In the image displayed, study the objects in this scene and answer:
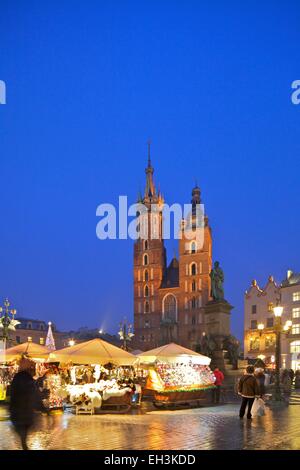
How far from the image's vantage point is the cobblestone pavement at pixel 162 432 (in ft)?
36.7

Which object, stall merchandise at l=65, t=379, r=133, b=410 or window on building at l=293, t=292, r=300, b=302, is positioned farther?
window on building at l=293, t=292, r=300, b=302

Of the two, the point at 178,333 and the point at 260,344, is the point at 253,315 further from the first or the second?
the point at 178,333

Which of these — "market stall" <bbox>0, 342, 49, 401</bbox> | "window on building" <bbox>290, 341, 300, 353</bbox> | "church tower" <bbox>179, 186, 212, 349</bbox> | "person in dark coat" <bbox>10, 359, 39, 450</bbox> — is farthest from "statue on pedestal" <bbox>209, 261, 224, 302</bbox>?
"church tower" <bbox>179, 186, 212, 349</bbox>

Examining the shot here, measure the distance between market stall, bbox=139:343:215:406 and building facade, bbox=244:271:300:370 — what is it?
157 feet

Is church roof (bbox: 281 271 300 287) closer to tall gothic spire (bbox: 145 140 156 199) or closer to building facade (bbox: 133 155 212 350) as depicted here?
building facade (bbox: 133 155 212 350)

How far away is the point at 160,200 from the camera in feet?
441

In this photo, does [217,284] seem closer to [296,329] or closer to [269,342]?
[296,329]

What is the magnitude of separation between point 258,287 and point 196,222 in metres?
40.4

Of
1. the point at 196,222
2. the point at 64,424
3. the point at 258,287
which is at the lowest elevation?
the point at 64,424

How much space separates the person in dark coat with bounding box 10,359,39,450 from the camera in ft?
32.2

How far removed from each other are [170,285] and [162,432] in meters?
109

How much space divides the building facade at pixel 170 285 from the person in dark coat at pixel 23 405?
10014 cm

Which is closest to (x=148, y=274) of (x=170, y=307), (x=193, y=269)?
(x=170, y=307)
